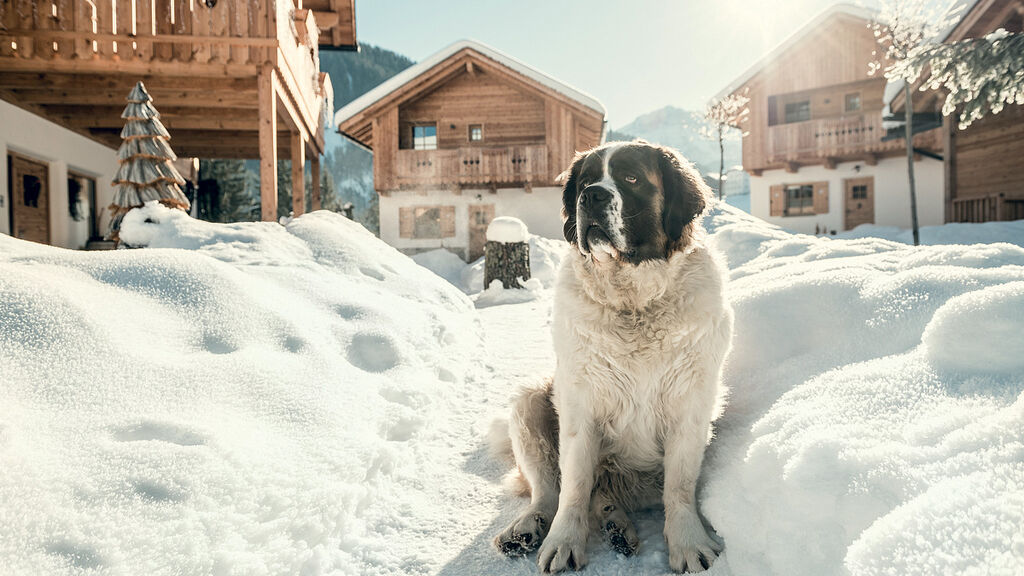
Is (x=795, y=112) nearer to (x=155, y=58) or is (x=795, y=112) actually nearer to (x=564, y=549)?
(x=155, y=58)

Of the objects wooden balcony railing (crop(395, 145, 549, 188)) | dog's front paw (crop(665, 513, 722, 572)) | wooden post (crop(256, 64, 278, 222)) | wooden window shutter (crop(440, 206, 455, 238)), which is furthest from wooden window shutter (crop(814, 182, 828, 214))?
dog's front paw (crop(665, 513, 722, 572))

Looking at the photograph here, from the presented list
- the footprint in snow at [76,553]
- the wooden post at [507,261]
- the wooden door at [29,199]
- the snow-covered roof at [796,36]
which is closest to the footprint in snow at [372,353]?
the footprint in snow at [76,553]

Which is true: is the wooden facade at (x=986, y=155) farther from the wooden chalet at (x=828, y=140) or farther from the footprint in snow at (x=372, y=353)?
the footprint in snow at (x=372, y=353)

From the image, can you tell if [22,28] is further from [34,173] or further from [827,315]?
[827,315]

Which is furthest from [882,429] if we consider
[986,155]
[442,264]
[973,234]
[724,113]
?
[724,113]

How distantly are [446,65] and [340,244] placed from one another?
14.6 m

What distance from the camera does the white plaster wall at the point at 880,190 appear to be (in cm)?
1917

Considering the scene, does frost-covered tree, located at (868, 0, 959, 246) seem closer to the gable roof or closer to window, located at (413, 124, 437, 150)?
the gable roof

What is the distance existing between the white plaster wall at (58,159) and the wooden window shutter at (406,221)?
8.79 metres

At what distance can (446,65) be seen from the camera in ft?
60.8

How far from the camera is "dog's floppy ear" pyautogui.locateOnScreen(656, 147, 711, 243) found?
2.37m

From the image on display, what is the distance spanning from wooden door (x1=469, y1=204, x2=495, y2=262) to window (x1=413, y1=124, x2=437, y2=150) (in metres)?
3.20

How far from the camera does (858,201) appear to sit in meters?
20.7

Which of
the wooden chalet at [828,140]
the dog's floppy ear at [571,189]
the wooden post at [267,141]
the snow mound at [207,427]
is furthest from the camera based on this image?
the wooden chalet at [828,140]
